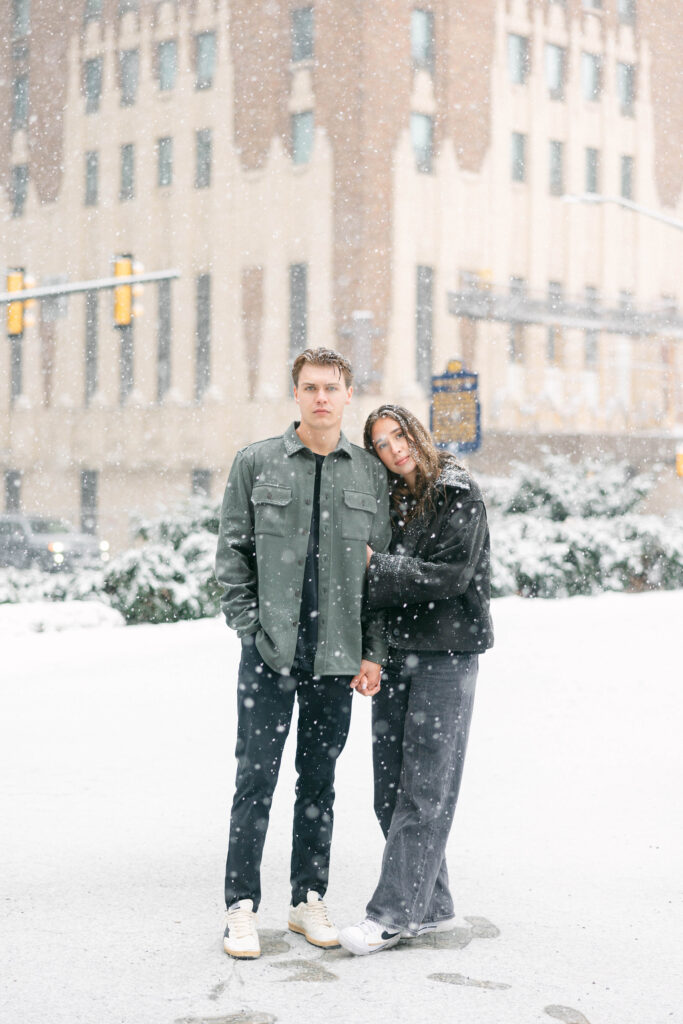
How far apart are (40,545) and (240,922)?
2126cm

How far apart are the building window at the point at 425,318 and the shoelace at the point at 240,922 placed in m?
28.7

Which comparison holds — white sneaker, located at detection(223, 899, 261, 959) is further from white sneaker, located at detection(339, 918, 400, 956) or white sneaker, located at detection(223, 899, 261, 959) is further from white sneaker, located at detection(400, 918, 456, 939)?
white sneaker, located at detection(400, 918, 456, 939)

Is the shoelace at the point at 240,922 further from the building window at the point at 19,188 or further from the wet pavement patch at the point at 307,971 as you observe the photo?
the building window at the point at 19,188

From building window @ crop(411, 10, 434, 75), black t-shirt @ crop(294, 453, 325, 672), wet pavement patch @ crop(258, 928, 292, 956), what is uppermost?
building window @ crop(411, 10, 434, 75)

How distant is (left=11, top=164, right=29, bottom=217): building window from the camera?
131 feet

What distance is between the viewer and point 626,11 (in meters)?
37.1

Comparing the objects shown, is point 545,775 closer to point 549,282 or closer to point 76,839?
point 76,839

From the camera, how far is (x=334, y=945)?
415cm

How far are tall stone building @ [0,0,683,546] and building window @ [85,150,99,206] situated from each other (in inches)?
3.6

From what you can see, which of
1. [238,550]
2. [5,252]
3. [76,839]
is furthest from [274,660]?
[5,252]

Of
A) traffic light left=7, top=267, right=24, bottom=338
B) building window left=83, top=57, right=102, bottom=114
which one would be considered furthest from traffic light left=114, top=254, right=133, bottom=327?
building window left=83, top=57, right=102, bottom=114

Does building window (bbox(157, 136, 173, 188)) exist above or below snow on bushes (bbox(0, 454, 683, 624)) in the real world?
above

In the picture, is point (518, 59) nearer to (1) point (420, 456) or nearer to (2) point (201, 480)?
(2) point (201, 480)

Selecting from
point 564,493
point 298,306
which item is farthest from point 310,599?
point 298,306
